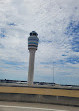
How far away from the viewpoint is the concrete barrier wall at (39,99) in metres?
11.2

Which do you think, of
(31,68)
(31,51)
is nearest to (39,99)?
(31,68)

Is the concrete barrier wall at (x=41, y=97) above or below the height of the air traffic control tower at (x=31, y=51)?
below

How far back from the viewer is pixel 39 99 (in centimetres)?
1174

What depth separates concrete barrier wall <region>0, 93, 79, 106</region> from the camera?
11172 mm

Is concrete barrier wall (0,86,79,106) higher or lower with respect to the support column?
lower

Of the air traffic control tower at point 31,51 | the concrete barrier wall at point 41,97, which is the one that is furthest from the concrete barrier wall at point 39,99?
the air traffic control tower at point 31,51

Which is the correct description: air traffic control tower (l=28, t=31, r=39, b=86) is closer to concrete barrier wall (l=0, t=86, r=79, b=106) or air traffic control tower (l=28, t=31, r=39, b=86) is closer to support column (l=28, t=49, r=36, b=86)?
support column (l=28, t=49, r=36, b=86)

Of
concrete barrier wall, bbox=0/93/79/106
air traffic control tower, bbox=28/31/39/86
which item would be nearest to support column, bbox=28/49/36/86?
air traffic control tower, bbox=28/31/39/86

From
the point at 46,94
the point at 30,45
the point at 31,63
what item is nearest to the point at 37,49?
the point at 30,45

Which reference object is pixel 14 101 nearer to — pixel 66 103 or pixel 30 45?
pixel 66 103

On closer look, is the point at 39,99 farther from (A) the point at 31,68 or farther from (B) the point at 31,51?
(B) the point at 31,51

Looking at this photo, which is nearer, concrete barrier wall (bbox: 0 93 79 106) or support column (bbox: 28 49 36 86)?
concrete barrier wall (bbox: 0 93 79 106)

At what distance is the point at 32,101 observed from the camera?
1177 cm

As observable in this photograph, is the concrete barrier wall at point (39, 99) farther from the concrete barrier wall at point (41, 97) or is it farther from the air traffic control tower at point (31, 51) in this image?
the air traffic control tower at point (31, 51)
